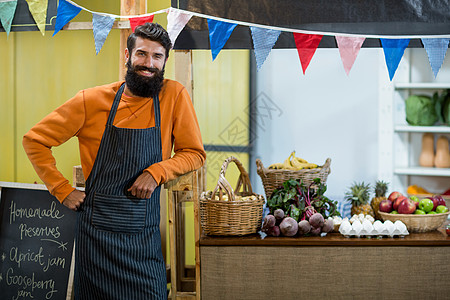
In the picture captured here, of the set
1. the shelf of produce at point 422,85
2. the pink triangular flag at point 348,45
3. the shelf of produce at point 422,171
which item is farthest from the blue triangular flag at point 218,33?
the shelf of produce at point 422,171

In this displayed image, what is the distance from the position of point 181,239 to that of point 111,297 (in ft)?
3.51

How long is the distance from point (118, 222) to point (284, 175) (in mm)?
1317

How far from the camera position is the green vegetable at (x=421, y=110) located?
445cm

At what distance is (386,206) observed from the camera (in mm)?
3248

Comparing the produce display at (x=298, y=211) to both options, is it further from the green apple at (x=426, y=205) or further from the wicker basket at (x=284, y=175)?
the green apple at (x=426, y=205)

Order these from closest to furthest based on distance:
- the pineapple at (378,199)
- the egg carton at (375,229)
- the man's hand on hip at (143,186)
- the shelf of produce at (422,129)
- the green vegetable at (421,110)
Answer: the man's hand on hip at (143,186) < the egg carton at (375,229) < the pineapple at (378,199) < the shelf of produce at (422,129) < the green vegetable at (421,110)

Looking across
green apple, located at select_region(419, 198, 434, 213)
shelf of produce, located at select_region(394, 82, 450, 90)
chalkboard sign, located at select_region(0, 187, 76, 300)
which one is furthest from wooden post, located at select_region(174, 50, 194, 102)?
shelf of produce, located at select_region(394, 82, 450, 90)

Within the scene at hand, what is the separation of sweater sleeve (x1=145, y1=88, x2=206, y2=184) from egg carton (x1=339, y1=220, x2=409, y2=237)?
1.07m

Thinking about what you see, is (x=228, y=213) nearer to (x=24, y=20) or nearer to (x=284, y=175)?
(x=284, y=175)

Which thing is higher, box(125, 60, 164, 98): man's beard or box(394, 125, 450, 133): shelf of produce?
box(125, 60, 164, 98): man's beard

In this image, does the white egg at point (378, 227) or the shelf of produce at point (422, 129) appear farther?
the shelf of produce at point (422, 129)

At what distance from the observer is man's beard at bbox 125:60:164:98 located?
96.6 inches

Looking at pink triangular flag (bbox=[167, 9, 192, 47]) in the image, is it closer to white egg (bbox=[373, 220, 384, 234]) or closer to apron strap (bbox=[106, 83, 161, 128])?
apron strap (bbox=[106, 83, 161, 128])

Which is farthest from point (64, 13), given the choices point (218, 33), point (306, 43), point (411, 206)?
point (411, 206)
